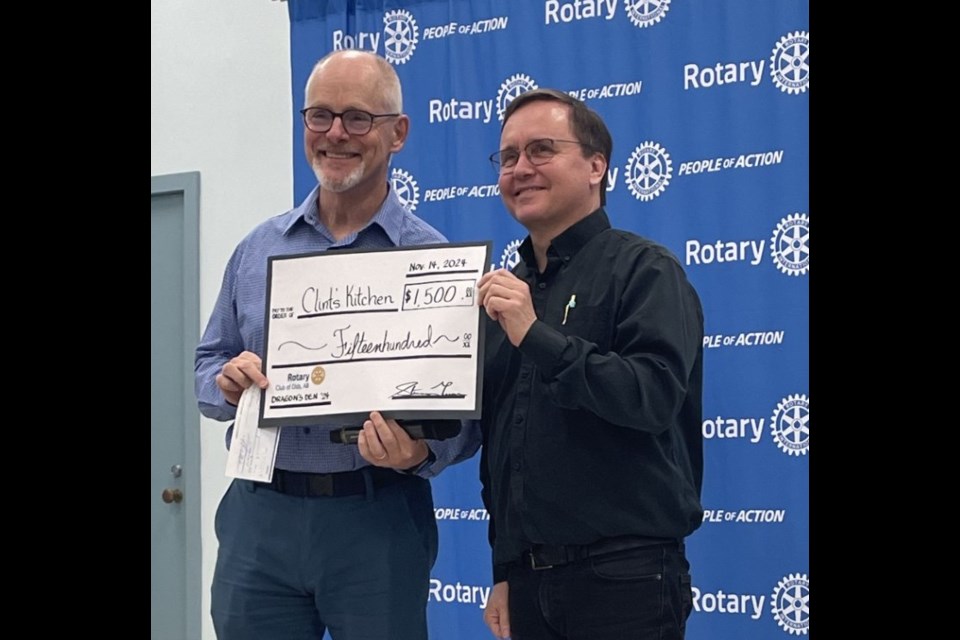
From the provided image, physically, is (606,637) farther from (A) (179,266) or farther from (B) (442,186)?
(A) (179,266)

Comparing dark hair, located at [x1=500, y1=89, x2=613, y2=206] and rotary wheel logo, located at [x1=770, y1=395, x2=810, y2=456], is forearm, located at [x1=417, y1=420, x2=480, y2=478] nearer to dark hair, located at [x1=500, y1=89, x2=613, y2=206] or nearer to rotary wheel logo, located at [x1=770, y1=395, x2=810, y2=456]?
dark hair, located at [x1=500, y1=89, x2=613, y2=206]

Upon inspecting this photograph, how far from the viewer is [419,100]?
4.74m

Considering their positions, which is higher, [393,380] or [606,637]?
[393,380]

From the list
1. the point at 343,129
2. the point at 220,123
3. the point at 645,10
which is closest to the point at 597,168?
the point at 343,129

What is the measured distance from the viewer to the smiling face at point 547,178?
266cm

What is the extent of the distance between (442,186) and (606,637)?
104 inches

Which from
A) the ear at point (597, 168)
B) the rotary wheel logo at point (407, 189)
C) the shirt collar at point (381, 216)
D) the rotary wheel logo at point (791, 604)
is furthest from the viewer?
the rotary wheel logo at point (407, 189)

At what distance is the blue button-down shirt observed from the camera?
269cm

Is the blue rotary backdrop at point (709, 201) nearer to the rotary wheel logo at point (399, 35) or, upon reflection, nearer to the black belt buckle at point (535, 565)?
the rotary wheel logo at point (399, 35)

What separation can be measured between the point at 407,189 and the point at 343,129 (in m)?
1.94

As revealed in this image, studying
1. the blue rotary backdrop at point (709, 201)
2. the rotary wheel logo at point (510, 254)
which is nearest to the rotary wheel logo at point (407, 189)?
the blue rotary backdrop at point (709, 201)

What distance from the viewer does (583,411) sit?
2.51 metres
